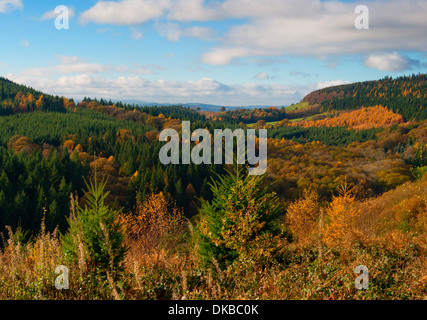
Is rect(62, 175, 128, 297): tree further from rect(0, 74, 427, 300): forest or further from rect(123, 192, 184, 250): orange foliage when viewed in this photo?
rect(123, 192, 184, 250): orange foliage

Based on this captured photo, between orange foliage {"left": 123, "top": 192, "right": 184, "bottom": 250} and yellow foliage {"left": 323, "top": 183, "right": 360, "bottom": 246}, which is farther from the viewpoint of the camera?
orange foliage {"left": 123, "top": 192, "right": 184, "bottom": 250}

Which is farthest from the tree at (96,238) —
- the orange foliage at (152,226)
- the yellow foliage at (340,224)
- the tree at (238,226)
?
the orange foliage at (152,226)

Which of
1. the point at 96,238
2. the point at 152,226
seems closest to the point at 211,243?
the point at 96,238

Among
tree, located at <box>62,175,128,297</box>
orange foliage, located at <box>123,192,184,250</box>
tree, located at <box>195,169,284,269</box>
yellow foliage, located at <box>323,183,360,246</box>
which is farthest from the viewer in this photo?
orange foliage, located at <box>123,192,184,250</box>

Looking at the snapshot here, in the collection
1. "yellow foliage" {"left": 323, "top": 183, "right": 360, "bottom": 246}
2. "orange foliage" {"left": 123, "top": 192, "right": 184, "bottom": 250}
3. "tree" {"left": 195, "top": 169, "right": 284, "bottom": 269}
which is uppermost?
"tree" {"left": 195, "top": 169, "right": 284, "bottom": 269}

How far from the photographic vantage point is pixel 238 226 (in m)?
11.9

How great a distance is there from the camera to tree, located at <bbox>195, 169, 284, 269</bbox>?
1176 cm

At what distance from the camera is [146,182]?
95688mm

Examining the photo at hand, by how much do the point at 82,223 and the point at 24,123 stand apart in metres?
197

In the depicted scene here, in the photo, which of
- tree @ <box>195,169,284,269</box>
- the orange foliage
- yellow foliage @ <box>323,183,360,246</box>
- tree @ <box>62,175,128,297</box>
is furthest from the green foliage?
the orange foliage

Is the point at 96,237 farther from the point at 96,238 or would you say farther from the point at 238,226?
the point at 238,226

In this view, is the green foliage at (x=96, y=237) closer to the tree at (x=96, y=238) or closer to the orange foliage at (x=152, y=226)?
the tree at (x=96, y=238)

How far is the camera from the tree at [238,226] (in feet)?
38.6
